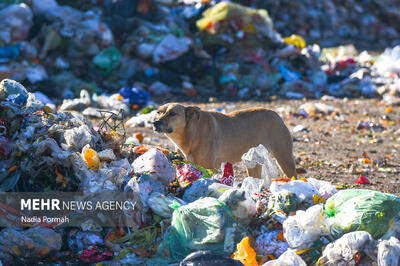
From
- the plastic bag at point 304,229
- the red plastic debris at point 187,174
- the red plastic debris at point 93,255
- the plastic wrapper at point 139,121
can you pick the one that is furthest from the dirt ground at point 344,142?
the red plastic debris at point 93,255

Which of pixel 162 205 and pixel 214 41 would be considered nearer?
pixel 162 205

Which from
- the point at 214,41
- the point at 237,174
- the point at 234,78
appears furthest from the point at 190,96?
the point at 237,174

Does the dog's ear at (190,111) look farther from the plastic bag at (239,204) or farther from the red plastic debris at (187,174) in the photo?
the plastic bag at (239,204)

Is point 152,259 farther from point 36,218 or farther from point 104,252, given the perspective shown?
point 36,218

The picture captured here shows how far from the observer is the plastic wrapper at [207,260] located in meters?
3.12

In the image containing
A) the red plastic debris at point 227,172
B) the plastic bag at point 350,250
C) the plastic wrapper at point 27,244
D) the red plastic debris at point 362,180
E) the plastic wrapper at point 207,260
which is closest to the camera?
the plastic wrapper at point 207,260

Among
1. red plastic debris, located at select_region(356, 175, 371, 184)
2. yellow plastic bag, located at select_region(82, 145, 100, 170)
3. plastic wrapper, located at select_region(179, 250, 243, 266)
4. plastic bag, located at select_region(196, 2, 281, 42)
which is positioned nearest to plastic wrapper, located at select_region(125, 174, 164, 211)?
yellow plastic bag, located at select_region(82, 145, 100, 170)

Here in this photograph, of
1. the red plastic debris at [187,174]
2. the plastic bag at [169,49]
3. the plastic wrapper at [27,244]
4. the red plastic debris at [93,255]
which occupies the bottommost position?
the plastic bag at [169,49]

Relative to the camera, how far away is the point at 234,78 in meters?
11.5

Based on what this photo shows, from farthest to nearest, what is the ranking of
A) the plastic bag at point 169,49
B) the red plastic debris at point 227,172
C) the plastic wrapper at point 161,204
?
the plastic bag at point 169,49, the red plastic debris at point 227,172, the plastic wrapper at point 161,204

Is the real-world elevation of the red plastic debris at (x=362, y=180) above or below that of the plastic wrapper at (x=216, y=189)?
below

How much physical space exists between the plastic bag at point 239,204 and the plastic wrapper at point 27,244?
4.10 feet

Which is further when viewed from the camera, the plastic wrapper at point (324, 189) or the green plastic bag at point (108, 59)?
the green plastic bag at point (108, 59)

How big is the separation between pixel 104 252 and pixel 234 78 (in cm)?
825
